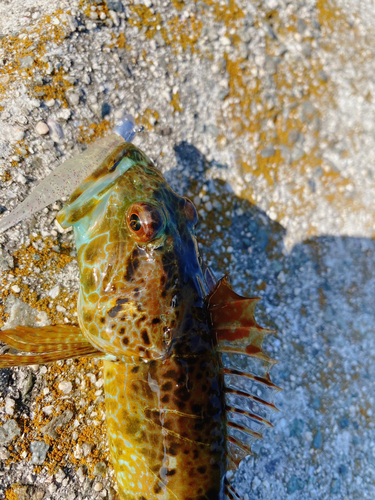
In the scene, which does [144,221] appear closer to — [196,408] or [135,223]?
[135,223]

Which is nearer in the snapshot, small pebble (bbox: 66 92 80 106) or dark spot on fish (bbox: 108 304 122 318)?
dark spot on fish (bbox: 108 304 122 318)

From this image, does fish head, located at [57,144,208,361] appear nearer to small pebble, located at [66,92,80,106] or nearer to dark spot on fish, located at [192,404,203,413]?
dark spot on fish, located at [192,404,203,413]

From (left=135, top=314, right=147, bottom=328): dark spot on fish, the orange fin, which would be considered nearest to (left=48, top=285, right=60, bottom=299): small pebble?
the orange fin

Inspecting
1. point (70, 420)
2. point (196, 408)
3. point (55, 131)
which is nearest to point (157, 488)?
point (196, 408)

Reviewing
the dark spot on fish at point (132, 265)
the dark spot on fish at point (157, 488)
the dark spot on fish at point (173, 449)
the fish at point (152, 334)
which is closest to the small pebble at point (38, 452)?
the fish at point (152, 334)

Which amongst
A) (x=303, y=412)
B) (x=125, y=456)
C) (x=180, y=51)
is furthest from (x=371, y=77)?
(x=125, y=456)

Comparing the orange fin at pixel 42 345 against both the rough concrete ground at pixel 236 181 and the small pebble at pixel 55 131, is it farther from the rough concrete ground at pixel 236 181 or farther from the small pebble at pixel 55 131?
the small pebble at pixel 55 131
